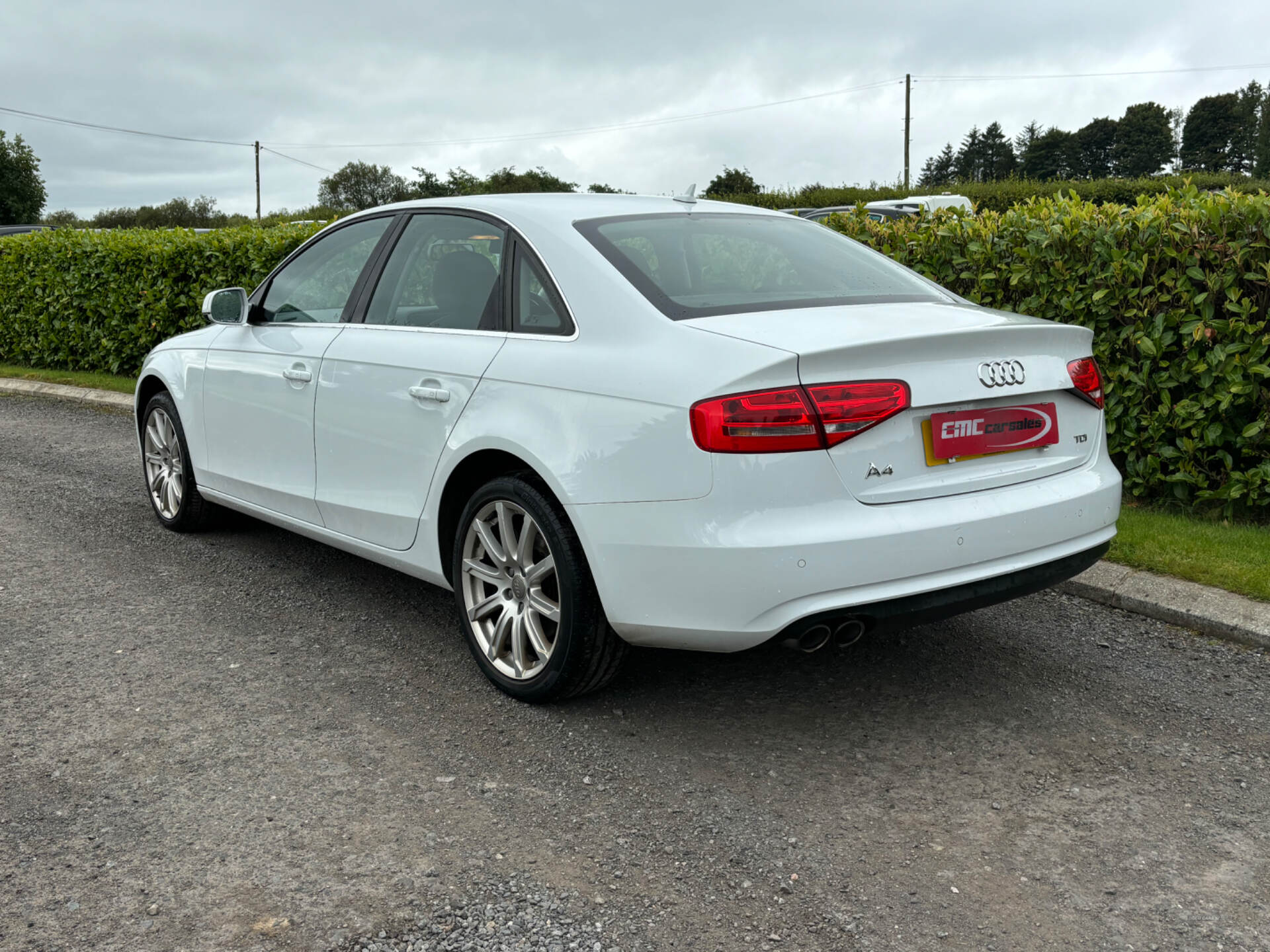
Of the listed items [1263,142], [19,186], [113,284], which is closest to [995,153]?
[1263,142]

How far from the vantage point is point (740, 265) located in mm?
3830

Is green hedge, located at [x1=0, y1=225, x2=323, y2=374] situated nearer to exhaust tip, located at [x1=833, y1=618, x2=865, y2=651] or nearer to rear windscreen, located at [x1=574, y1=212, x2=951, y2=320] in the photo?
rear windscreen, located at [x1=574, y1=212, x2=951, y2=320]

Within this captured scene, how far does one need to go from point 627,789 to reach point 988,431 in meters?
1.46

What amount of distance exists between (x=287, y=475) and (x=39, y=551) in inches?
75.1

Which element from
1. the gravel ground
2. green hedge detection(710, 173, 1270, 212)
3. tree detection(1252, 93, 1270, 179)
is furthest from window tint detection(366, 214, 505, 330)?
tree detection(1252, 93, 1270, 179)

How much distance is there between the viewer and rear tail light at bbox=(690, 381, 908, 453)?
3.04 metres

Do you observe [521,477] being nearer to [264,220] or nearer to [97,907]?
[97,907]

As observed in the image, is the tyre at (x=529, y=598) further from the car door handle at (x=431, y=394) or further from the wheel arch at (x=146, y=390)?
the wheel arch at (x=146, y=390)

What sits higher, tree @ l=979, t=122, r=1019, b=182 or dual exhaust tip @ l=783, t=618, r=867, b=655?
tree @ l=979, t=122, r=1019, b=182

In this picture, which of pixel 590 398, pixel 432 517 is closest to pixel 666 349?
pixel 590 398

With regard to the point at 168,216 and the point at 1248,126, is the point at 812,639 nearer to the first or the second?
the point at 168,216

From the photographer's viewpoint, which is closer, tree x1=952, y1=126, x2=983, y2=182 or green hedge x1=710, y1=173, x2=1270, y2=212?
green hedge x1=710, y1=173, x2=1270, y2=212

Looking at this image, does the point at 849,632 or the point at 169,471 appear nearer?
the point at 849,632

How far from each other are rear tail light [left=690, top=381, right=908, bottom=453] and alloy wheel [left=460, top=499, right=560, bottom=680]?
76 centimetres
